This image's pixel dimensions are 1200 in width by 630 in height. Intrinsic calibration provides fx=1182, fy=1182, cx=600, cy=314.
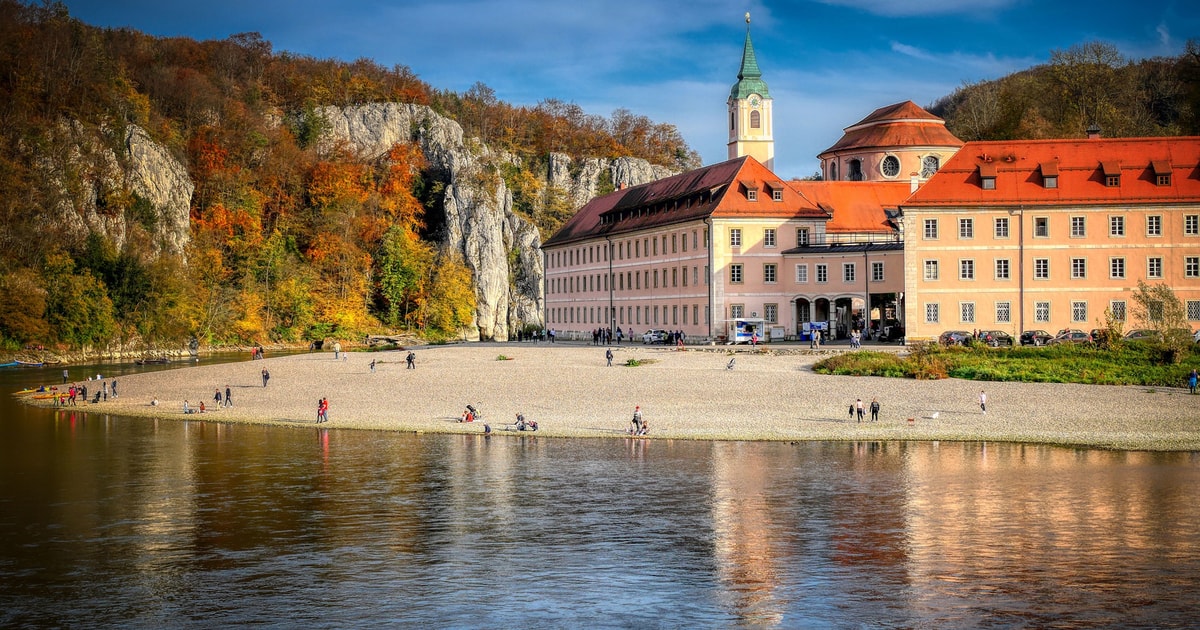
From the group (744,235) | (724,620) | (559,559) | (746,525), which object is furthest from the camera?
(744,235)

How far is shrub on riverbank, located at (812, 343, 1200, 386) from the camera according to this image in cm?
5456

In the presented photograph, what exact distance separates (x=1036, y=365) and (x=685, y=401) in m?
17.6

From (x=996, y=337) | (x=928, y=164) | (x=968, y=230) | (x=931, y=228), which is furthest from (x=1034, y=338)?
(x=928, y=164)

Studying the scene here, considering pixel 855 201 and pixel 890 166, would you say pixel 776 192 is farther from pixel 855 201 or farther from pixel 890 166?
pixel 890 166

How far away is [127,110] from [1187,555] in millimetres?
109619

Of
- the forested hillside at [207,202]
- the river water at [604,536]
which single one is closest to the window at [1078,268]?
the river water at [604,536]

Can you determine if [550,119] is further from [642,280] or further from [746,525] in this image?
[746,525]

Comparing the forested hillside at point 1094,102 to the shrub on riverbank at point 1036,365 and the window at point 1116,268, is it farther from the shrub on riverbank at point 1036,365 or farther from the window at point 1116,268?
the shrub on riverbank at point 1036,365

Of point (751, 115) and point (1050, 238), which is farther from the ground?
point (751, 115)

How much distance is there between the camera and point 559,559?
2538 cm

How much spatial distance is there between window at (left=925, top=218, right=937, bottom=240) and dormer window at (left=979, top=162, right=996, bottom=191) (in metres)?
3.77

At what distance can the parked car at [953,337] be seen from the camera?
66.9 m

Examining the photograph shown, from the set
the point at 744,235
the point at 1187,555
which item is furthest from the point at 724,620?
the point at 744,235

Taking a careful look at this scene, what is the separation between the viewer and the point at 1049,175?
72188 millimetres
